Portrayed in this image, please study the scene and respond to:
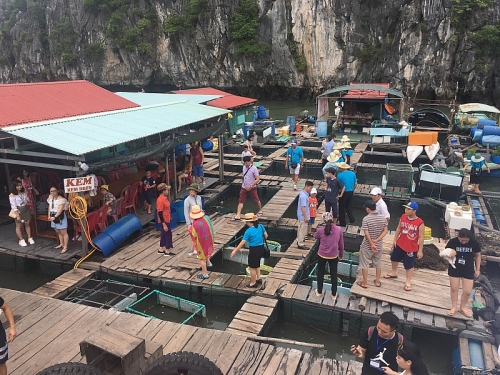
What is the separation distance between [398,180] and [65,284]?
10.4 metres

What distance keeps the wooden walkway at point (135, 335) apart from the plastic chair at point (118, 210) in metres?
3.43

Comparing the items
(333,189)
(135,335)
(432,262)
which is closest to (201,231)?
(135,335)

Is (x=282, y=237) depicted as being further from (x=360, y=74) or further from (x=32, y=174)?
(x=360, y=74)

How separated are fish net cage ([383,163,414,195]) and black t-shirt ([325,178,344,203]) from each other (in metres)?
4.19

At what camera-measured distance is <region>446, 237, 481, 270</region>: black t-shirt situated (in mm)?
5879

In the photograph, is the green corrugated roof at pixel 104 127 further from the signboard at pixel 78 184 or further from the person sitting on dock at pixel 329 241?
the person sitting on dock at pixel 329 241

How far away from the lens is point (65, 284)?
7.88m

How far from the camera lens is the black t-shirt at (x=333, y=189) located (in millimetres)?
9531

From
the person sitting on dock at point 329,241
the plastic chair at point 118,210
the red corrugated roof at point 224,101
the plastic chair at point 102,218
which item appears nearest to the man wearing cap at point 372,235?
the person sitting on dock at point 329,241

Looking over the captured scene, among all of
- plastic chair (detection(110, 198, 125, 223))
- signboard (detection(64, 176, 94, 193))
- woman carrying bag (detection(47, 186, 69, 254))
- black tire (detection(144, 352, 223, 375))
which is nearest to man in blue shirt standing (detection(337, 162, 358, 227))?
plastic chair (detection(110, 198, 125, 223))

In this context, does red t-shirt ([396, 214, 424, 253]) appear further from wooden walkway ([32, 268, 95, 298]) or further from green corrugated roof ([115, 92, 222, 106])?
green corrugated roof ([115, 92, 222, 106])

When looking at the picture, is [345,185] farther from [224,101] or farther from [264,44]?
[264,44]

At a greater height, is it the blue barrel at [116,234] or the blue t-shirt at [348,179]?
the blue t-shirt at [348,179]

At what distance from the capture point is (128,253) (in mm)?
9141
